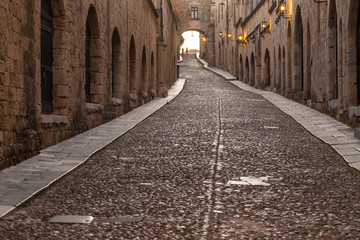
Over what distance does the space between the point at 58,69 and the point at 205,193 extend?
220 inches

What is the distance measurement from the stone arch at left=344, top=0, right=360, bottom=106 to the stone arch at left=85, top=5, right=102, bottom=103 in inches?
251

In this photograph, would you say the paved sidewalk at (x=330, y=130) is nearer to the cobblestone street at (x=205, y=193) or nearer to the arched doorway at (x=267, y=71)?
the cobblestone street at (x=205, y=193)

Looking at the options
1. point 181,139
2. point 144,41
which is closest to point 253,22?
point 144,41

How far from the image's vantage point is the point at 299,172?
6.36m

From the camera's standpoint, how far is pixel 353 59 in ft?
38.5

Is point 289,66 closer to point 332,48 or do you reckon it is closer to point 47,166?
point 332,48

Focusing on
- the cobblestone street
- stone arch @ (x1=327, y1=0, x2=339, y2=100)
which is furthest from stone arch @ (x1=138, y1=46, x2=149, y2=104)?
the cobblestone street

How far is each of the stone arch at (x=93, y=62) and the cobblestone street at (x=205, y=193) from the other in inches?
132

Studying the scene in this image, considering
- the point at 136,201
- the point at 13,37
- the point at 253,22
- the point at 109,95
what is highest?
the point at 253,22

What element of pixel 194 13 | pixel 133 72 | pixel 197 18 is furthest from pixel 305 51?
pixel 194 13

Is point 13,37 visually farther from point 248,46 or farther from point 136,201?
point 248,46

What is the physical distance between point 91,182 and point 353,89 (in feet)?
27.1

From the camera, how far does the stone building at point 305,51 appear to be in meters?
11.8

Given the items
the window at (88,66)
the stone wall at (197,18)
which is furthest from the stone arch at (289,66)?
the stone wall at (197,18)
